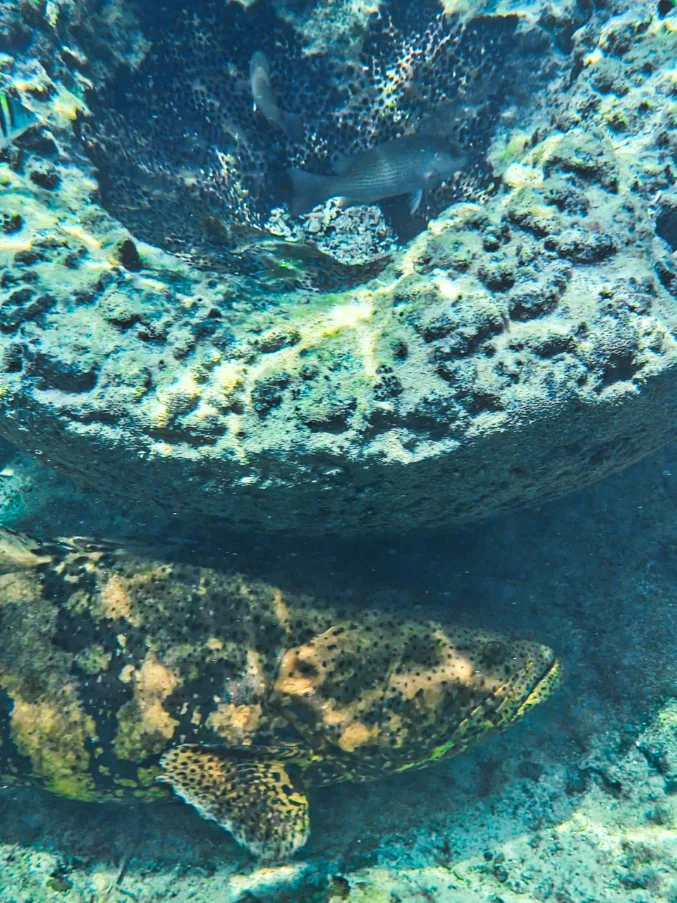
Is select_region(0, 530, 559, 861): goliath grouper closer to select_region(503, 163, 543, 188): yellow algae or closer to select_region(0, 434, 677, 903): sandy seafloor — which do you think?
select_region(0, 434, 677, 903): sandy seafloor

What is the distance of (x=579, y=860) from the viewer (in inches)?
110

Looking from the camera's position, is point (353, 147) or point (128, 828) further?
point (353, 147)

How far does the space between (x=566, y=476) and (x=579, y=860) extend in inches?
81.6

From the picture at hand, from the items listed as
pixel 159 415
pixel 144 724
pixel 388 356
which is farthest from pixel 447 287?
pixel 144 724

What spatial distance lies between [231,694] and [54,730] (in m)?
1.00

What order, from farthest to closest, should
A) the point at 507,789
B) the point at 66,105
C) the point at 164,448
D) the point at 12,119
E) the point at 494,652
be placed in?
1. the point at 66,105
2. the point at 12,119
3. the point at 507,789
4. the point at 494,652
5. the point at 164,448

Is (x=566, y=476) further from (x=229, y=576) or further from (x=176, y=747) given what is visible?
(x=176, y=747)

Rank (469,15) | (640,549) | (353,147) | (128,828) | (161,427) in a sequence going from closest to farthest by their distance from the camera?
(161,427), (128,828), (640,549), (469,15), (353,147)

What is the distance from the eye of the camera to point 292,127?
14.5 ft

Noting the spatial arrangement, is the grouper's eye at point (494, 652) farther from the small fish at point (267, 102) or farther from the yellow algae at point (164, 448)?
the small fish at point (267, 102)

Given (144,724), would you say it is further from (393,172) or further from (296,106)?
(296,106)

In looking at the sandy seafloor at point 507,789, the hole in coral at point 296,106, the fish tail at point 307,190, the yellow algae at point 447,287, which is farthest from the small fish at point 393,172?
the sandy seafloor at point 507,789

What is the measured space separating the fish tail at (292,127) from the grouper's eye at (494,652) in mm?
4226

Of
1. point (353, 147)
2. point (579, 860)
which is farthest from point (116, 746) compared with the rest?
point (353, 147)
